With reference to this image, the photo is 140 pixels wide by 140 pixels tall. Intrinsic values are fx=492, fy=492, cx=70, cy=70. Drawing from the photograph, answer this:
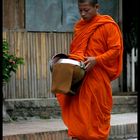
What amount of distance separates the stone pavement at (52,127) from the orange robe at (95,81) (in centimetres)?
198

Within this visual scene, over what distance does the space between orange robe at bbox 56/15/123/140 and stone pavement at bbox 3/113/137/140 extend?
78.0 inches

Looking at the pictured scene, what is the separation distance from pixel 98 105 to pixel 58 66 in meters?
0.49

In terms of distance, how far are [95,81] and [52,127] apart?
8.55 ft

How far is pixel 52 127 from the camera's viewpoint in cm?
663

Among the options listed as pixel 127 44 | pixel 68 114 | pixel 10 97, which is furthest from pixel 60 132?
pixel 127 44

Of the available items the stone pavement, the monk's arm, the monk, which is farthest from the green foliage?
the monk's arm

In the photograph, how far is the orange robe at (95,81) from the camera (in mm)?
4113

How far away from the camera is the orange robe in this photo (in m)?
4.11

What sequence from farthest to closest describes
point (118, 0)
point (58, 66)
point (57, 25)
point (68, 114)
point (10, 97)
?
point (118, 0), point (57, 25), point (10, 97), point (68, 114), point (58, 66)

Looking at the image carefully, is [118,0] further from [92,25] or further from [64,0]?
[92,25]

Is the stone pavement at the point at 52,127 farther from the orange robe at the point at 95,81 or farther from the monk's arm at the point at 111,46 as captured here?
the monk's arm at the point at 111,46

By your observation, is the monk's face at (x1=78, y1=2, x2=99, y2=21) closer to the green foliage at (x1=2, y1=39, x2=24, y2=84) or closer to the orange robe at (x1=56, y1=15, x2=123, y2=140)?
the orange robe at (x1=56, y1=15, x2=123, y2=140)

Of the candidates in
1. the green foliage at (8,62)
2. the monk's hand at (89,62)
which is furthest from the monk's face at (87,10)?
the green foliage at (8,62)

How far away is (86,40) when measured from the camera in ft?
13.7
